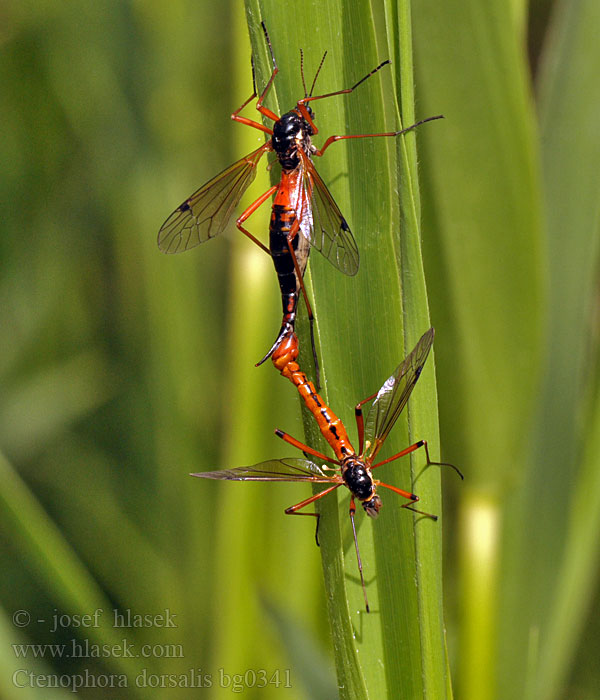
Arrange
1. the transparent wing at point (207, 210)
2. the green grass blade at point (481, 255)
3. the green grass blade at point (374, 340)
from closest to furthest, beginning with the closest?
1. the green grass blade at point (374, 340)
2. the green grass blade at point (481, 255)
3. the transparent wing at point (207, 210)

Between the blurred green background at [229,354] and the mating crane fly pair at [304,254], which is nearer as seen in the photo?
the mating crane fly pair at [304,254]

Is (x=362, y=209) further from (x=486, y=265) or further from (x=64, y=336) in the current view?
(x=64, y=336)

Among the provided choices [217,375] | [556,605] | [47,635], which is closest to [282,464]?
[556,605]

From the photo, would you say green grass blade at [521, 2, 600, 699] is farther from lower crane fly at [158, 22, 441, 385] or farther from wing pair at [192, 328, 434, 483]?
wing pair at [192, 328, 434, 483]

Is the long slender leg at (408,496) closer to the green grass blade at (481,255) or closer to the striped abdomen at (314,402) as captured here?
the striped abdomen at (314,402)

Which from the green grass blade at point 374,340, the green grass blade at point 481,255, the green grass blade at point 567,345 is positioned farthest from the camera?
the green grass blade at point 567,345

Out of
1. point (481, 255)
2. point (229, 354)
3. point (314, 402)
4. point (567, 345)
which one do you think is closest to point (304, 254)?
point (481, 255)

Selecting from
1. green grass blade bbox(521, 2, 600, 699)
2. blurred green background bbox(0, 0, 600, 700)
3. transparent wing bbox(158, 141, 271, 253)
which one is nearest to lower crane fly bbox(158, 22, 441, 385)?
transparent wing bbox(158, 141, 271, 253)

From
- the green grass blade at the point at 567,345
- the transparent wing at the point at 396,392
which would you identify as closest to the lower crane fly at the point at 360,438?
the transparent wing at the point at 396,392

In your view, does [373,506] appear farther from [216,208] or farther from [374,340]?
[216,208]
